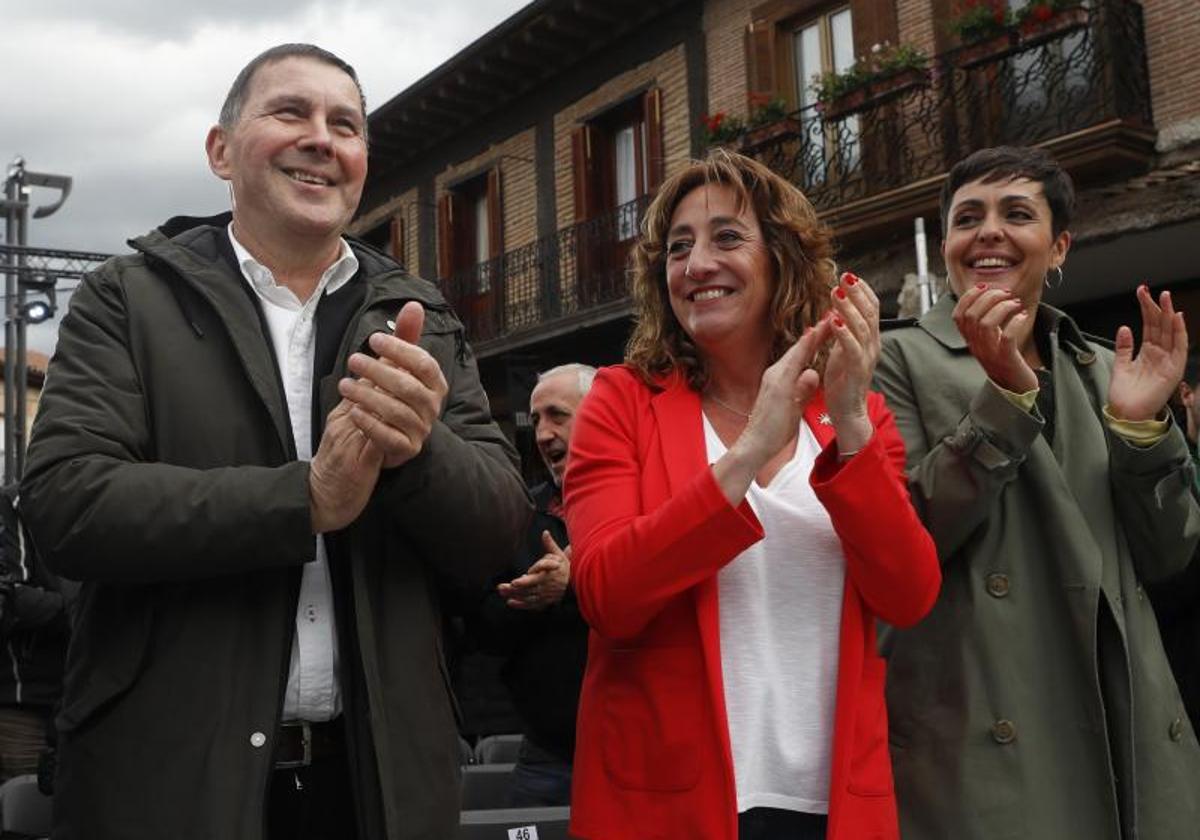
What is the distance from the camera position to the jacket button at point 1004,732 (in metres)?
2.26

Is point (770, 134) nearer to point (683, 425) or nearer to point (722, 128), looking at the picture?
point (722, 128)

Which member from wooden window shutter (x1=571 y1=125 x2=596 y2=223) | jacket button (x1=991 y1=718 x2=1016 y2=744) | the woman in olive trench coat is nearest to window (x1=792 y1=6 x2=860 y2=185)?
wooden window shutter (x1=571 y1=125 x2=596 y2=223)

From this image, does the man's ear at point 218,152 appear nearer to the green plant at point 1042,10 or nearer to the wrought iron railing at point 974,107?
the wrought iron railing at point 974,107

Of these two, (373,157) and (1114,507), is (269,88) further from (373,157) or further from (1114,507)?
(373,157)

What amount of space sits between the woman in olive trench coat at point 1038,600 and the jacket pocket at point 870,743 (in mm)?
310

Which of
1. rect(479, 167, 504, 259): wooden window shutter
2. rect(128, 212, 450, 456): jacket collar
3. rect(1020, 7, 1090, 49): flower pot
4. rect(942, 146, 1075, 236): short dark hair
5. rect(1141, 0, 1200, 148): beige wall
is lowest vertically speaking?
rect(128, 212, 450, 456): jacket collar

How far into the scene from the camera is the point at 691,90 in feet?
46.6

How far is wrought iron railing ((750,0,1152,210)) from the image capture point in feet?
32.5

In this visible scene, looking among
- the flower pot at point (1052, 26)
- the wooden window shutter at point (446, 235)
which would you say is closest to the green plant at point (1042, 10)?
the flower pot at point (1052, 26)

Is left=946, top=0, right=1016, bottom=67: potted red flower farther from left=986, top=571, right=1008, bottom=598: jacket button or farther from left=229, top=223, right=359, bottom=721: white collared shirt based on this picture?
left=229, top=223, right=359, bottom=721: white collared shirt

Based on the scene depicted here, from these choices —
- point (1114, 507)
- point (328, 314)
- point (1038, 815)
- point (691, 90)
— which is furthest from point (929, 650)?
point (691, 90)

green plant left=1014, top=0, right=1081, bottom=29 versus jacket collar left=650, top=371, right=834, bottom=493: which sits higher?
green plant left=1014, top=0, right=1081, bottom=29

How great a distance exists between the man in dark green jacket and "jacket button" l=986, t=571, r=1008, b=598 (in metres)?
0.99

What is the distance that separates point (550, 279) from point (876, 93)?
5753mm
